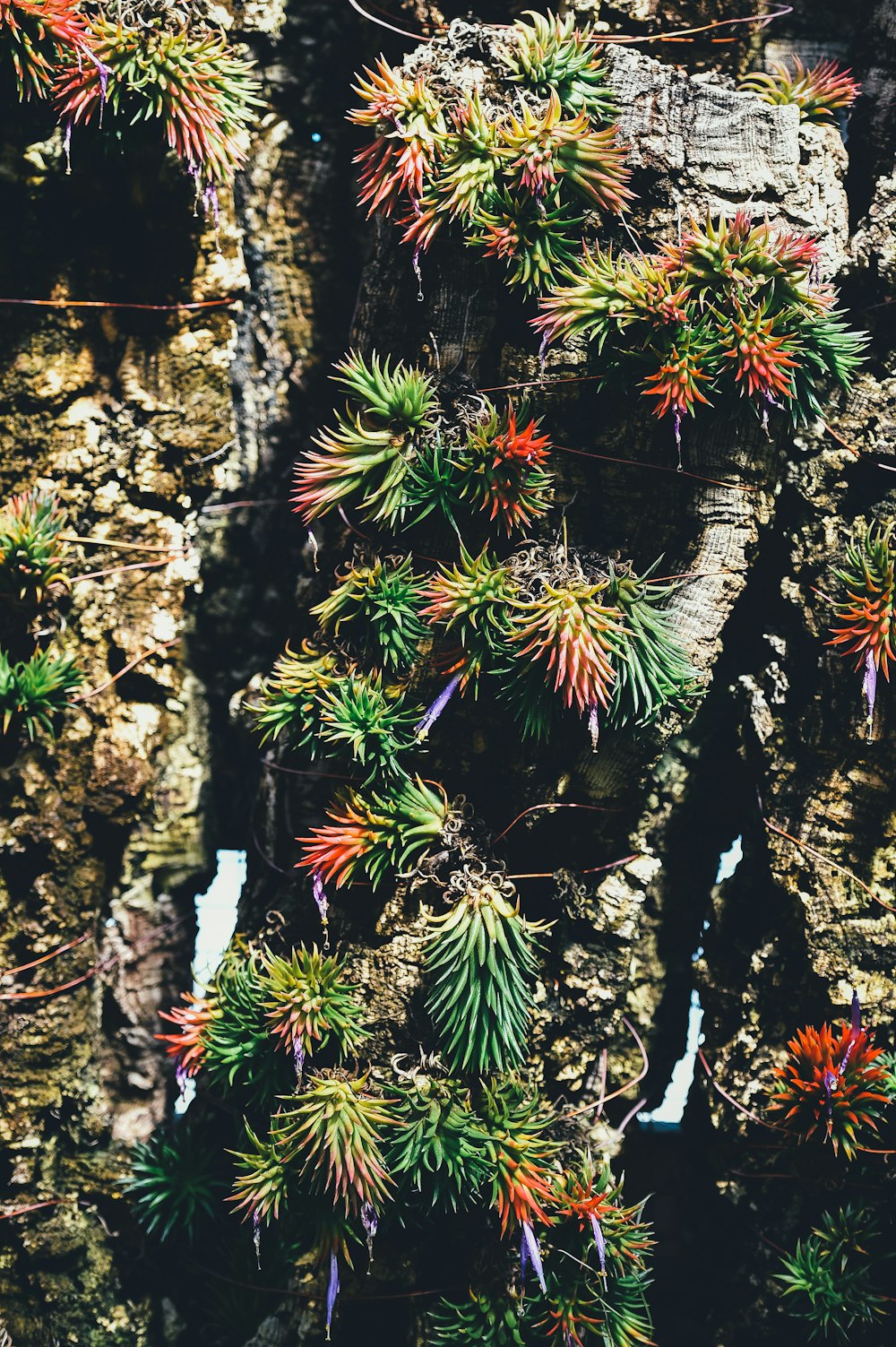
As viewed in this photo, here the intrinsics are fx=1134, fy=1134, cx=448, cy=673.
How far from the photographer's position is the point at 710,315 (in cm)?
346

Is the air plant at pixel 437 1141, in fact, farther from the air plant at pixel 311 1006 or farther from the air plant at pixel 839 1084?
the air plant at pixel 839 1084

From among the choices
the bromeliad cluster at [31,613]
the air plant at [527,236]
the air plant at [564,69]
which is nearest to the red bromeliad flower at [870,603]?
the air plant at [527,236]

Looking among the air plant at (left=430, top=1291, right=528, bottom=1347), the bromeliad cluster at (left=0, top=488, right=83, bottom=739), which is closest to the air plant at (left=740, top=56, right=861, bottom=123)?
the bromeliad cluster at (left=0, top=488, right=83, bottom=739)

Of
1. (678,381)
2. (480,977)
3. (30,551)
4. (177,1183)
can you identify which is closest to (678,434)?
(678,381)

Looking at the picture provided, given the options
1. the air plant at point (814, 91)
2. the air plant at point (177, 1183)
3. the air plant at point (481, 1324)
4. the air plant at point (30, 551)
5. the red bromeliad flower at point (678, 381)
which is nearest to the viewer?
the red bromeliad flower at point (678, 381)

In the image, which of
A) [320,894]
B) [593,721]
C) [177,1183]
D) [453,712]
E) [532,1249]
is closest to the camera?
[593,721]

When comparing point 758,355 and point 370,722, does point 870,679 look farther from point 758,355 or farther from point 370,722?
point 370,722

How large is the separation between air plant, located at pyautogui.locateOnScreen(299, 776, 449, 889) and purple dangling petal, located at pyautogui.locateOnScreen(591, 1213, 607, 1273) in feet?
4.08

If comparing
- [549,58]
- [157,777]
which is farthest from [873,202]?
[157,777]

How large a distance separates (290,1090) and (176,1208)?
73 centimetres

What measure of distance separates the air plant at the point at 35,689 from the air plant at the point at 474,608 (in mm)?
1396

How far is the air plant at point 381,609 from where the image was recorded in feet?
12.0

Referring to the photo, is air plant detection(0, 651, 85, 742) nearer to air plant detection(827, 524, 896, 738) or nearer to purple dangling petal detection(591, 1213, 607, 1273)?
purple dangling petal detection(591, 1213, 607, 1273)

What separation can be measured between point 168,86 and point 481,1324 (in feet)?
13.6
